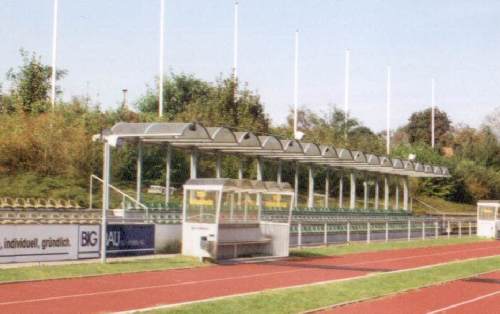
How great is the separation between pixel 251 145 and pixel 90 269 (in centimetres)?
1271

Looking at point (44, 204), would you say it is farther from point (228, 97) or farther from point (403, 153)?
point (403, 153)

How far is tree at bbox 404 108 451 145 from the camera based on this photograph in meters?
112

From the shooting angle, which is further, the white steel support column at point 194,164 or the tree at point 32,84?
the tree at point 32,84

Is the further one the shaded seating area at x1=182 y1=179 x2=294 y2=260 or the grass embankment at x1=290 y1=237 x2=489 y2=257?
the grass embankment at x1=290 y1=237 x2=489 y2=257

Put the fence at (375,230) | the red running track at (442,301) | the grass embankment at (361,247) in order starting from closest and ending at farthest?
the red running track at (442,301), the grass embankment at (361,247), the fence at (375,230)

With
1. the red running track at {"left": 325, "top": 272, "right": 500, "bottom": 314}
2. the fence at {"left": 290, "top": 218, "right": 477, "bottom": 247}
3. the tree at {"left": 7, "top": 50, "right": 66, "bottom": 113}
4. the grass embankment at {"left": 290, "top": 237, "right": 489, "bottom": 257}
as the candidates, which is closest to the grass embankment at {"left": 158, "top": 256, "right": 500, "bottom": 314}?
→ the red running track at {"left": 325, "top": 272, "right": 500, "bottom": 314}

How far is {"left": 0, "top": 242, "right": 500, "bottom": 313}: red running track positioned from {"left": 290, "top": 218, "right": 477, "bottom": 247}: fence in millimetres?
5033

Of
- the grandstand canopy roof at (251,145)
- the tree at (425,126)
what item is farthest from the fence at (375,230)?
the tree at (425,126)

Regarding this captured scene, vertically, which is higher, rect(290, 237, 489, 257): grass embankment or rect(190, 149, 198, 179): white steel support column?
rect(190, 149, 198, 179): white steel support column

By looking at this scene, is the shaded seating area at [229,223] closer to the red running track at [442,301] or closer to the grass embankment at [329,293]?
the grass embankment at [329,293]

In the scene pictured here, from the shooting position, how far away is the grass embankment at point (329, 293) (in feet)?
48.9

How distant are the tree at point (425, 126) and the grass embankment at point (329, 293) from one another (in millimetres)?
86423

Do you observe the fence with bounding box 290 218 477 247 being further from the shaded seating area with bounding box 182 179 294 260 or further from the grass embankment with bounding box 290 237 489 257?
the shaded seating area with bounding box 182 179 294 260

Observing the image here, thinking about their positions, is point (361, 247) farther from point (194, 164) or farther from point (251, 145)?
point (194, 164)
